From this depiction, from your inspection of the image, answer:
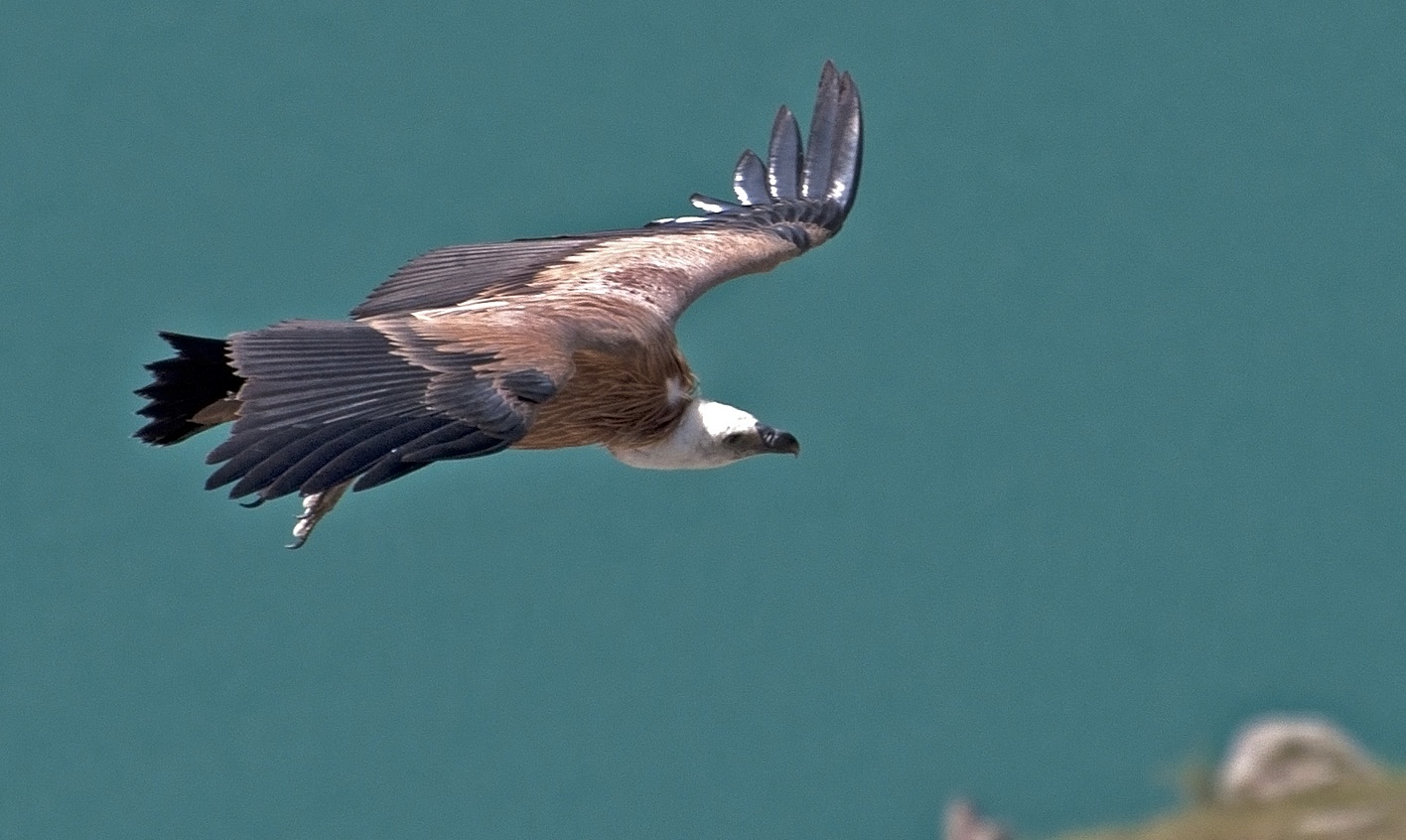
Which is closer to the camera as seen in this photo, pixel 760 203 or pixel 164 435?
pixel 164 435

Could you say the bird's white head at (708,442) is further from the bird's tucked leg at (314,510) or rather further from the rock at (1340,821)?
the rock at (1340,821)

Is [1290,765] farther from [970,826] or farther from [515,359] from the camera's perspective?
[515,359]

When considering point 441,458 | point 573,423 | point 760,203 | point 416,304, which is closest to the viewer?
point 441,458

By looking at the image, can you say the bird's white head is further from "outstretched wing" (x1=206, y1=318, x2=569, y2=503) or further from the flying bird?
"outstretched wing" (x1=206, y1=318, x2=569, y2=503)

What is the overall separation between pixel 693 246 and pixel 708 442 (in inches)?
58.9

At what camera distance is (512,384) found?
9.09 meters

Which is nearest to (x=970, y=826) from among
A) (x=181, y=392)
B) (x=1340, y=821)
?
(x=1340, y=821)

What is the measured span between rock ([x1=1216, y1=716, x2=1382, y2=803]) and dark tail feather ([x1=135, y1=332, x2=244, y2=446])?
1017cm

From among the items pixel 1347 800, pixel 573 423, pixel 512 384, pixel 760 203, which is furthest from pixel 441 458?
pixel 1347 800

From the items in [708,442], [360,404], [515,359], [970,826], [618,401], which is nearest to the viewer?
[360,404]

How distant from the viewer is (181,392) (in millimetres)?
10070

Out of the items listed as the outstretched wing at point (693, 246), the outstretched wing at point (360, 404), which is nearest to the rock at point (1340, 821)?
the outstretched wing at point (693, 246)

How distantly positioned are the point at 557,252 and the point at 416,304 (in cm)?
83

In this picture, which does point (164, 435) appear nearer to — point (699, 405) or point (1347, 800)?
point (699, 405)
